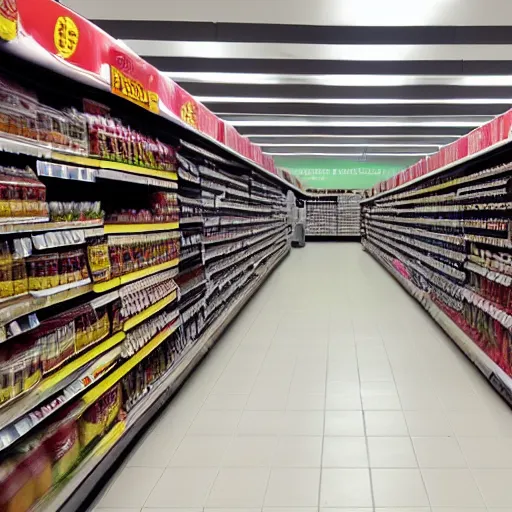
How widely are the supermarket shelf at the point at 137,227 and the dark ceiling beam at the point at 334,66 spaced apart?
20.3 feet

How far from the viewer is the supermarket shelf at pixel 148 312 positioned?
8.25 ft

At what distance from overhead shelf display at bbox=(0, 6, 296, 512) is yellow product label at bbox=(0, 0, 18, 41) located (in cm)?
3

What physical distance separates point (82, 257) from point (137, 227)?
578mm

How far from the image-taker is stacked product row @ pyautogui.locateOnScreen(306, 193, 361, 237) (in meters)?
21.1

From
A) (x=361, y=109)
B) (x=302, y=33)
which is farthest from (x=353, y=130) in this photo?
(x=302, y=33)

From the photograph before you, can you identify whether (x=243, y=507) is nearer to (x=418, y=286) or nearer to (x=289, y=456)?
(x=289, y=456)

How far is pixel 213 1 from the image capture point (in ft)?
19.4

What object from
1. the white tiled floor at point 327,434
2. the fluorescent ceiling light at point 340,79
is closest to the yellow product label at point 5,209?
the white tiled floor at point 327,434

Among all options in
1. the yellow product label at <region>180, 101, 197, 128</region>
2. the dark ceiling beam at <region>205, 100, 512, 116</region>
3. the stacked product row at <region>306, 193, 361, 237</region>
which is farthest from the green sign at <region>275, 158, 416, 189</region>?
the yellow product label at <region>180, 101, 197, 128</region>

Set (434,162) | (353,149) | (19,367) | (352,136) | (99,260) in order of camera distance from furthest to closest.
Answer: (353,149)
(352,136)
(434,162)
(99,260)
(19,367)

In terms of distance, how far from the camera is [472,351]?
3.76 m

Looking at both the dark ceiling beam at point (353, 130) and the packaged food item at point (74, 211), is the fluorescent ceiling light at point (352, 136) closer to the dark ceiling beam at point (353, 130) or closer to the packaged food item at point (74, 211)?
the dark ceiling beam at point (353, 130)

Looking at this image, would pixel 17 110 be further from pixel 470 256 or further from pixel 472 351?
pixel 470 256

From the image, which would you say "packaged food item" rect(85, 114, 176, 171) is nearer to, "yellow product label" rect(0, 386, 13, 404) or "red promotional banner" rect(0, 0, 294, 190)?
"red promotional banner" rect(0, 0, 294, 190)
